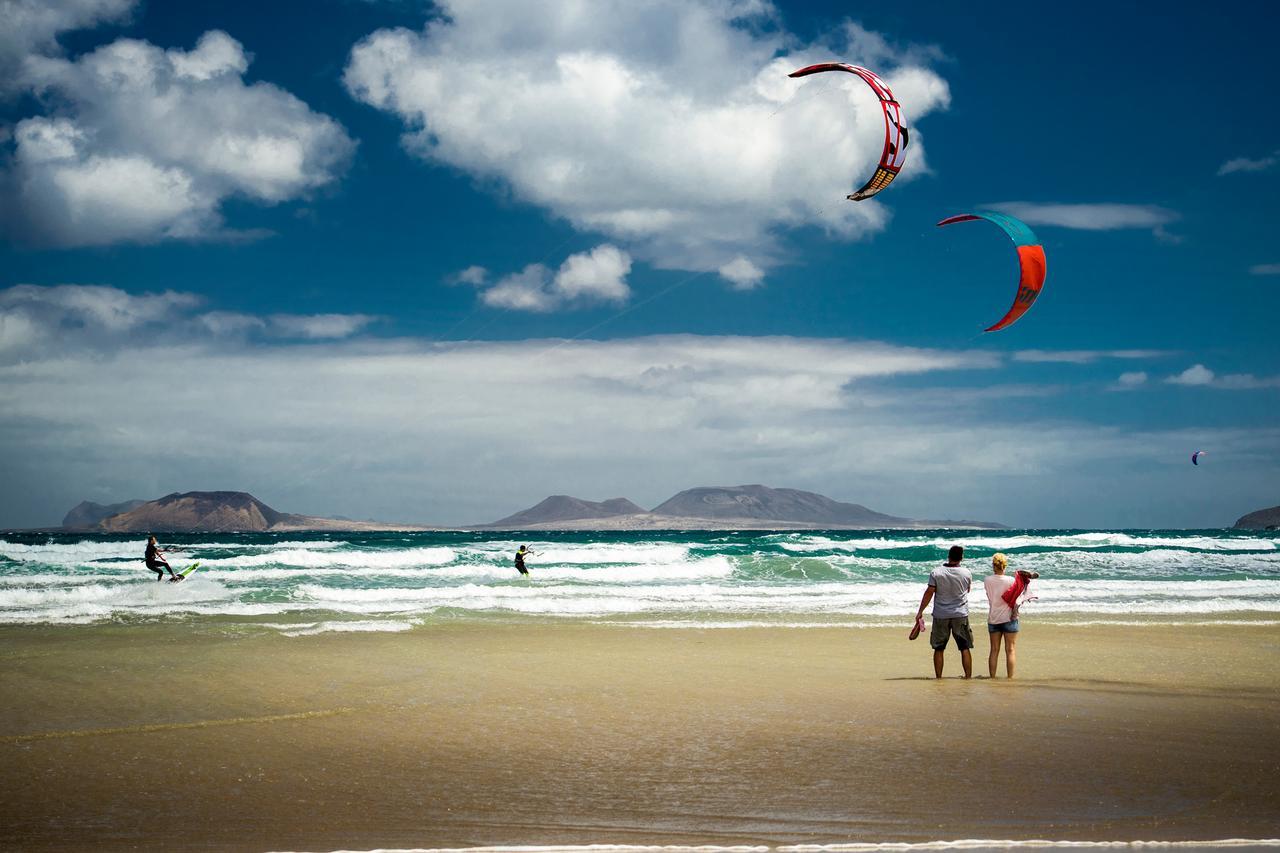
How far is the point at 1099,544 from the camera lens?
150 ft

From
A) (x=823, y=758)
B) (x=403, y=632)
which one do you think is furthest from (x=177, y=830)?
(x=403, y=632)

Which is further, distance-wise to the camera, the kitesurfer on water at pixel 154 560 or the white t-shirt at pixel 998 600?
the kitesurfer on water at pixel 154 560

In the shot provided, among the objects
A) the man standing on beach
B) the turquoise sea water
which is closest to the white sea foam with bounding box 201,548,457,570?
the turquoise sea water

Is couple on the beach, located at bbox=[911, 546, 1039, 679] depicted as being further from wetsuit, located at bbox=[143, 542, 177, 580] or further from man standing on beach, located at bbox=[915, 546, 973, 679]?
wetsuit, located at bbox=[143, 542, 177, 580]

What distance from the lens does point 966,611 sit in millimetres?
8781

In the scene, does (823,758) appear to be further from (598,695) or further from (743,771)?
(598,695)

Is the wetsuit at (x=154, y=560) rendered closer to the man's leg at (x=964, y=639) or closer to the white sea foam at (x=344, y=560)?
the white sea foam at (x=344, y=560)

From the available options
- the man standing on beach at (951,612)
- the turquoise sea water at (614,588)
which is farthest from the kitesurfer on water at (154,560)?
the man standing on beach at (951,612)

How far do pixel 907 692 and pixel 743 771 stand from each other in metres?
2.98

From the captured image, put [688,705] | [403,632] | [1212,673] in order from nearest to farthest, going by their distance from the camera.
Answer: [688,705] → [1212,673] → [403,632]

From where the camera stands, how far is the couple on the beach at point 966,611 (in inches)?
347

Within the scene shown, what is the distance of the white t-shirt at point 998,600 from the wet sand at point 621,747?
0.54m

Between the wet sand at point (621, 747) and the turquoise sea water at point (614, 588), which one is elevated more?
the wet sand at point (621, 747)

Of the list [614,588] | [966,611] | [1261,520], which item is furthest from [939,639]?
[1261,520]
